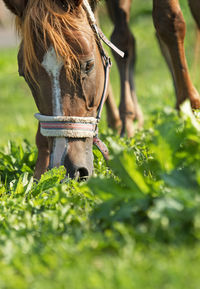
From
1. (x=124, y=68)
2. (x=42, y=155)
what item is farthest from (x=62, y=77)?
(x=124, y=68)

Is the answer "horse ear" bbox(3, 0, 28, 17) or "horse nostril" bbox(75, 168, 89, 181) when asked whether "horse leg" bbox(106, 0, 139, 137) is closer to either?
"horse ear" bbox(3, 0, 28, 17)

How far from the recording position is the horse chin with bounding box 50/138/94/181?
2721mm

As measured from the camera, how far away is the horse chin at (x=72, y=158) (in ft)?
8.93

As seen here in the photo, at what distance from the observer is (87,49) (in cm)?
287

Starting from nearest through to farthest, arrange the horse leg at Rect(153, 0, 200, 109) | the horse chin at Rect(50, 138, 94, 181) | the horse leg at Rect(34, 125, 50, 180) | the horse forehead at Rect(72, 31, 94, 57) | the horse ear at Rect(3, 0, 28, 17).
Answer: the horse chin at Rect(50, 138, 94, 181), the horse forehead at Rect(72, 31, 94, 57), the horse ear at Rect(3, 0, 28, 17), the horse leg at Rect(34, 125, 50, 180), the horse leg at Rect(153, 0, 200, 109)

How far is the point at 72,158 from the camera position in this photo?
2.73 meters

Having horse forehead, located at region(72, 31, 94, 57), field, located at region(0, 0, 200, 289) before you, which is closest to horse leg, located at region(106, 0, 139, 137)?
horse forehead, located at region(72, 31, 94, 57)

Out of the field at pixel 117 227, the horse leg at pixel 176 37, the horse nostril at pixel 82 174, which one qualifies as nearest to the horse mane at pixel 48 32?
the horse nostril at pixel 82 174

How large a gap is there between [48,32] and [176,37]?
1.47 metres

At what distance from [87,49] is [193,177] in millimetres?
1342

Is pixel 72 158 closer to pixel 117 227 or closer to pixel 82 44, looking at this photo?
pixel 82 44

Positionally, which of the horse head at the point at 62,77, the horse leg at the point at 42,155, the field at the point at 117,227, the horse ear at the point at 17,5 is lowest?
the horse leg at the point at 42,155

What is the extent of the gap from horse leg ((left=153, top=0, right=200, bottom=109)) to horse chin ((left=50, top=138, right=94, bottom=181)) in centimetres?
146

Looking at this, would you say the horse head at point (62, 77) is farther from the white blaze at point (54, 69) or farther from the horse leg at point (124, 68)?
the horse leg at point (124, 68)
